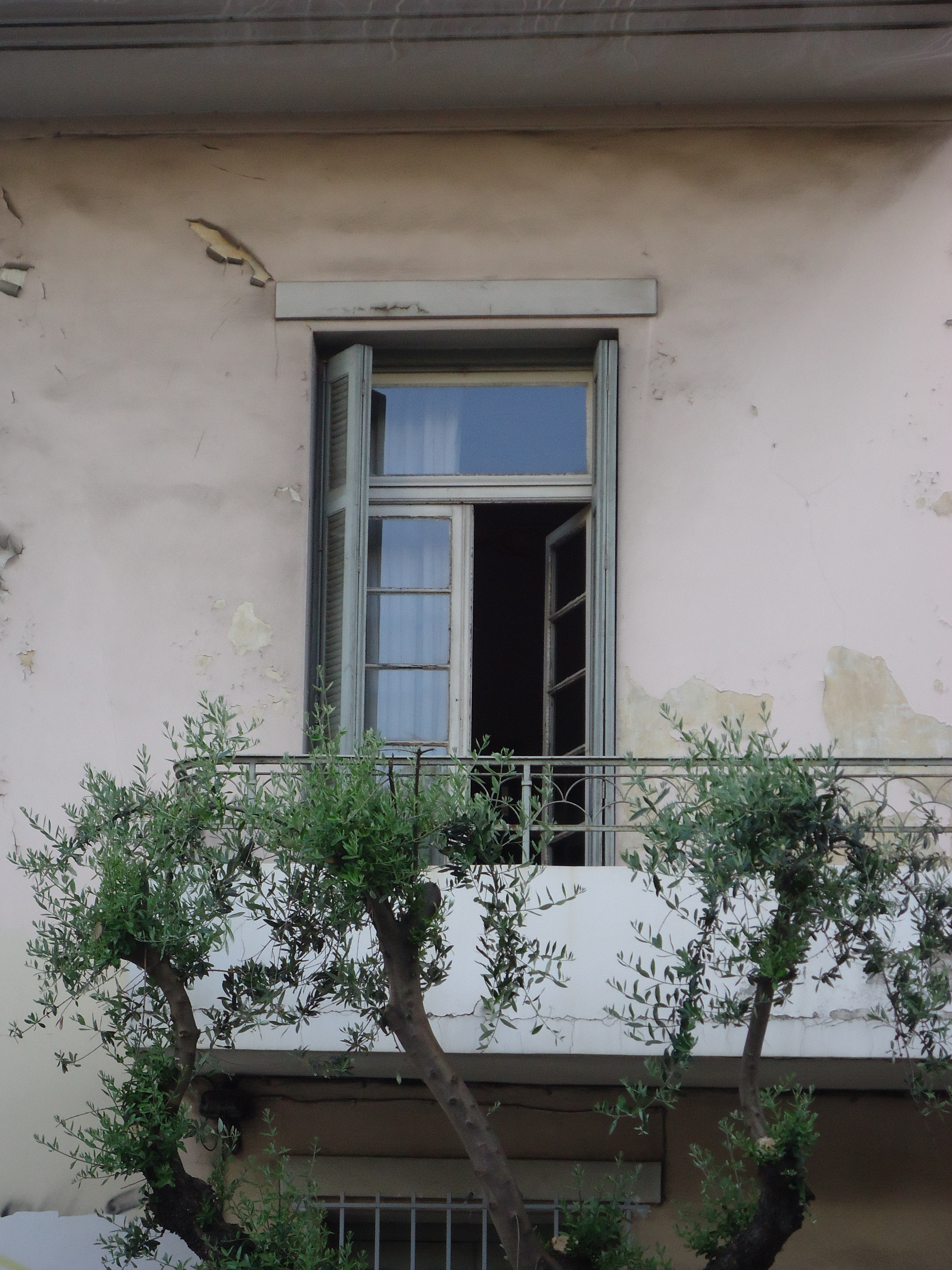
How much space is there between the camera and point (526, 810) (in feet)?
14.9

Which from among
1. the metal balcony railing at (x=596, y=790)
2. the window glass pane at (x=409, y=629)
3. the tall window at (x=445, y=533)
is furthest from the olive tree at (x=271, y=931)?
the window glass pane at (x=409, y=629)

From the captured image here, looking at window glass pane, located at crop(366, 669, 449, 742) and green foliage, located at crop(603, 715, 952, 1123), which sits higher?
window glass pane, located at crop(366, 669, 449, 742)

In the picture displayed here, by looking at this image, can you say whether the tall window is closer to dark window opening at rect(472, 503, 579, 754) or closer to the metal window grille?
dark window opening at rect(472, 503, 579, 754)

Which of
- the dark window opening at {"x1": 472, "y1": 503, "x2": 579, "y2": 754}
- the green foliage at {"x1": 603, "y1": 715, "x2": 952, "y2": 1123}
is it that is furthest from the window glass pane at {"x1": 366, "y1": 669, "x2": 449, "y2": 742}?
the green foliage at {"x1": 603, "y1": 715, "x2": 952, "y2": 1123}

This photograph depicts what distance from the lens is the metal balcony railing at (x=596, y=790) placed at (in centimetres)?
481

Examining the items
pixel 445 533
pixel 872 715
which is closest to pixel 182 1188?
pixel 445 533

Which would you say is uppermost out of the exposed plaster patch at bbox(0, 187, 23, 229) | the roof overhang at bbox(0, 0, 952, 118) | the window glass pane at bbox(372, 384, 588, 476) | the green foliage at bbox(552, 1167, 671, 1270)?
the roof overhang at bbox(0, 0, 952, 118)

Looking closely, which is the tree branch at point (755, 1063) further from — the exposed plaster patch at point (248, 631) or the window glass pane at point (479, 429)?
the window glass pane at point (479, 429)

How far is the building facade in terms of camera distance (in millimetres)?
6141

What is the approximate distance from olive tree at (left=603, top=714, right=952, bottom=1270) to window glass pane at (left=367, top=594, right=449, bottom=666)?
2.08 metres

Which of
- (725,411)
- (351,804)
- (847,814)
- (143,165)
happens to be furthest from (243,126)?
(847,814)

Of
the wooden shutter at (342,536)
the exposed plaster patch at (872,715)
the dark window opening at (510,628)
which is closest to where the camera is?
the exposed plaster patch at (872,715)

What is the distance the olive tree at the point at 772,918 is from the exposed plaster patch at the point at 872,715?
1.45 meters

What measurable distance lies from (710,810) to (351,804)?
1.02 metres
